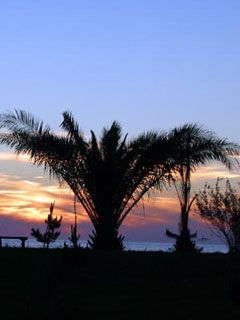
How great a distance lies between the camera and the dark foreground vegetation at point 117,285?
45.0 feet

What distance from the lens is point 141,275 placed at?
749 inches

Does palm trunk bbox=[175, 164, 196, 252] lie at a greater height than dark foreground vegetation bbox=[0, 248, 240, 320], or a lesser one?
greater

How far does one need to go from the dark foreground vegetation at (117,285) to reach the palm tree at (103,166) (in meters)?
4.26

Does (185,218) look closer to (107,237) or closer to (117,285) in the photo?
(107,237)

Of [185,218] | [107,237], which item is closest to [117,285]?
[107,237]

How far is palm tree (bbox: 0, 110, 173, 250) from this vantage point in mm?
25562

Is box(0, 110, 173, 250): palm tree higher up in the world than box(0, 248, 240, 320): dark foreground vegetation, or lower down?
higher up

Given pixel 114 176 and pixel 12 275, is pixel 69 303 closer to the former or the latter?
pixel 12 275

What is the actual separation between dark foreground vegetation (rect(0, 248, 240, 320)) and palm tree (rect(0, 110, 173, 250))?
4.26 metres

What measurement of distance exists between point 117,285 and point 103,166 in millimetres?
8630

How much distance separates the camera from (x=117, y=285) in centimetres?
1755

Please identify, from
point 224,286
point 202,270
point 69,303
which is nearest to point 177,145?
point 202,270

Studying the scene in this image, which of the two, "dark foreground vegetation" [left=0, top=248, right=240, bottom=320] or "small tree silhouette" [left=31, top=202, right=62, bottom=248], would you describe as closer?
"dark foreground vegetation" [left=0, top=248, right=240, bottom=320]

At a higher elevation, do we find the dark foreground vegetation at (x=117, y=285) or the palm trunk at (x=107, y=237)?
the palm trunk at (x=107, y=237)
